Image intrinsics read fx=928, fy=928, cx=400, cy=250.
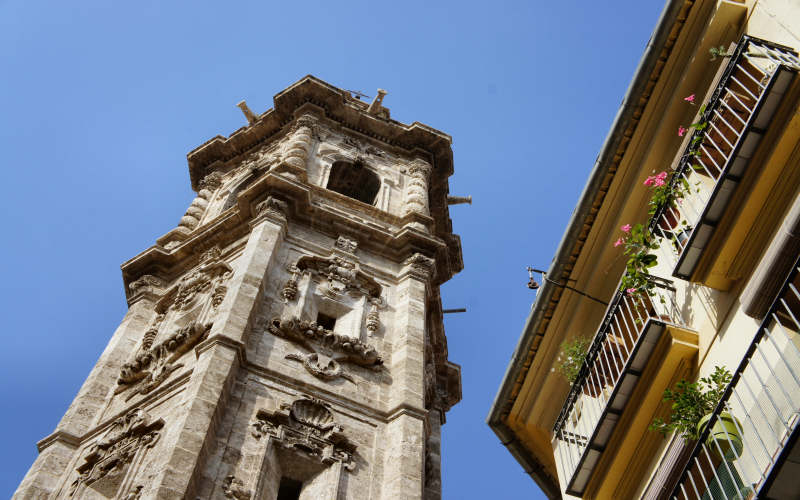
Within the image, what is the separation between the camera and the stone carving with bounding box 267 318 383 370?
1469cm

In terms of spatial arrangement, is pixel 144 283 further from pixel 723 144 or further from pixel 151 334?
pixel 723 144

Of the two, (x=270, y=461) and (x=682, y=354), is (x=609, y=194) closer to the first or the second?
(x=682, y=354)

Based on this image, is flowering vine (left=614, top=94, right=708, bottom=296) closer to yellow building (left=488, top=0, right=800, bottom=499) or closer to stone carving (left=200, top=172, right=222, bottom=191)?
yellow building (left=488, top=0, right=800, bottom=499)

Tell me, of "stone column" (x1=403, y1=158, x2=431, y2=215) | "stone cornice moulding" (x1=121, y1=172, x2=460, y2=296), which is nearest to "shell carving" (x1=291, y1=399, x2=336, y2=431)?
"stone cornice moulding" (x1=121, y1=172, x2=460, y2=296)

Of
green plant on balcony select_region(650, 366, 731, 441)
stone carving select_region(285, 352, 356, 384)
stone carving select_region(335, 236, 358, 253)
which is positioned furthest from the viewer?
stone carving select_region(335, 236, 358, 253)

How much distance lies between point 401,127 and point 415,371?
11.9m

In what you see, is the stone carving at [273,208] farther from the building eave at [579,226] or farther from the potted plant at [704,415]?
the potted plant at [704,415]

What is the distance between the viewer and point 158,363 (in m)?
15.1

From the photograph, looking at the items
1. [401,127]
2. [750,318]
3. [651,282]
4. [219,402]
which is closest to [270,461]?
[219,402]

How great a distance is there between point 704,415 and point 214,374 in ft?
24.0

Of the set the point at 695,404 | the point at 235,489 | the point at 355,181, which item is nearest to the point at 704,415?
the point at 695,404

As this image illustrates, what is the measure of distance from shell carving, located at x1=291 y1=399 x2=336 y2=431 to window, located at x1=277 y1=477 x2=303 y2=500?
85 centimetres

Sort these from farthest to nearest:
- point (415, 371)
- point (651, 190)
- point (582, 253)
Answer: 1. point (415, 371)
2. point (582, 253)
3. point (651, 190)

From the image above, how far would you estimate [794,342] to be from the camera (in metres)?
6.62
